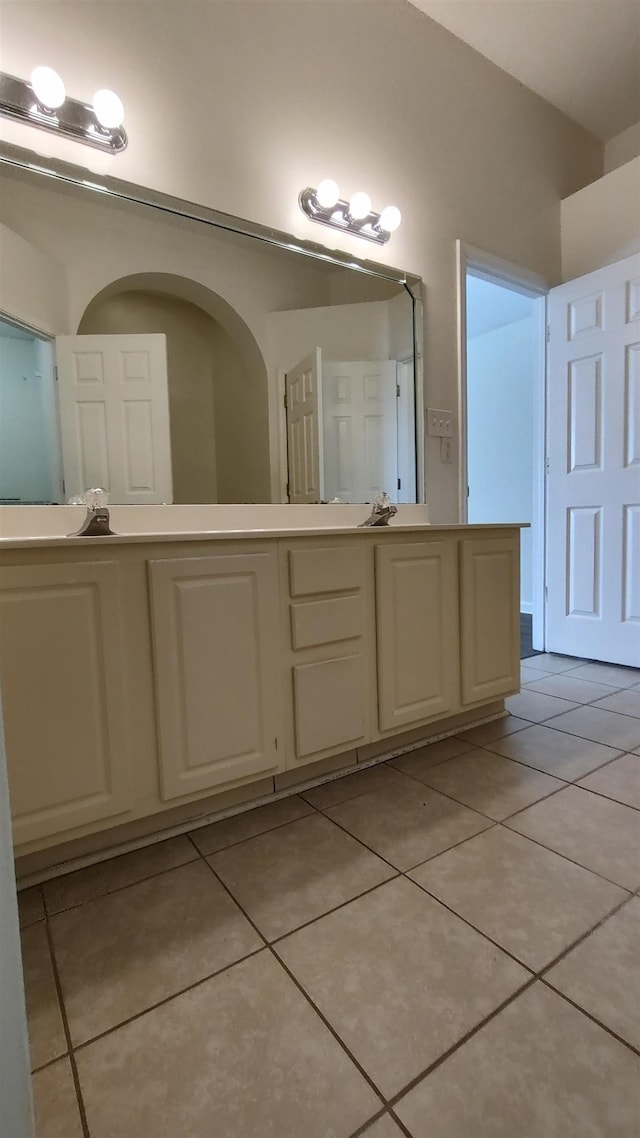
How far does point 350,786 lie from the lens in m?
1.57

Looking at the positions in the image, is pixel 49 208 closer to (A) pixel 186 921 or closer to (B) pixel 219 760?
(B) pixel 219 760

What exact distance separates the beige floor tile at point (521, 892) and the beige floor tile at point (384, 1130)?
348 millimetres

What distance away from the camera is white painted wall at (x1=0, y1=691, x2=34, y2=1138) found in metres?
0.46

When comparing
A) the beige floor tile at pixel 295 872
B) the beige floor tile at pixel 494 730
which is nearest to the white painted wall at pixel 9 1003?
the beige floor tile at pixel 295 872

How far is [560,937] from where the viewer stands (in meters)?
0.95

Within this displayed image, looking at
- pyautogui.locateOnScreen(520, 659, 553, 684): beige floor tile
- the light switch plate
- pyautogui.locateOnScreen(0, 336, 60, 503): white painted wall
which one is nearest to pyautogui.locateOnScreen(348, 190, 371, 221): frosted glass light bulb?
the light switch plate

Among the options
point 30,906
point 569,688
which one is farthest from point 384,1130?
point 569,688

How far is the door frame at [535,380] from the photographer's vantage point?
233cm

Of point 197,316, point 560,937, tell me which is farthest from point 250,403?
point 560,937

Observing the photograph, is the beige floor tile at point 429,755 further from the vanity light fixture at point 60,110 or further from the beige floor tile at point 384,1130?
the vanity light fixture at point 60,110

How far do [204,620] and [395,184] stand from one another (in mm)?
1935

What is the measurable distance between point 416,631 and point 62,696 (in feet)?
3.33

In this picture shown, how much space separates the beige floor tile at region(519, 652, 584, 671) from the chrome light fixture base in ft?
6.88

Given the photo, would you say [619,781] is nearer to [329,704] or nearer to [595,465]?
[329,704]
